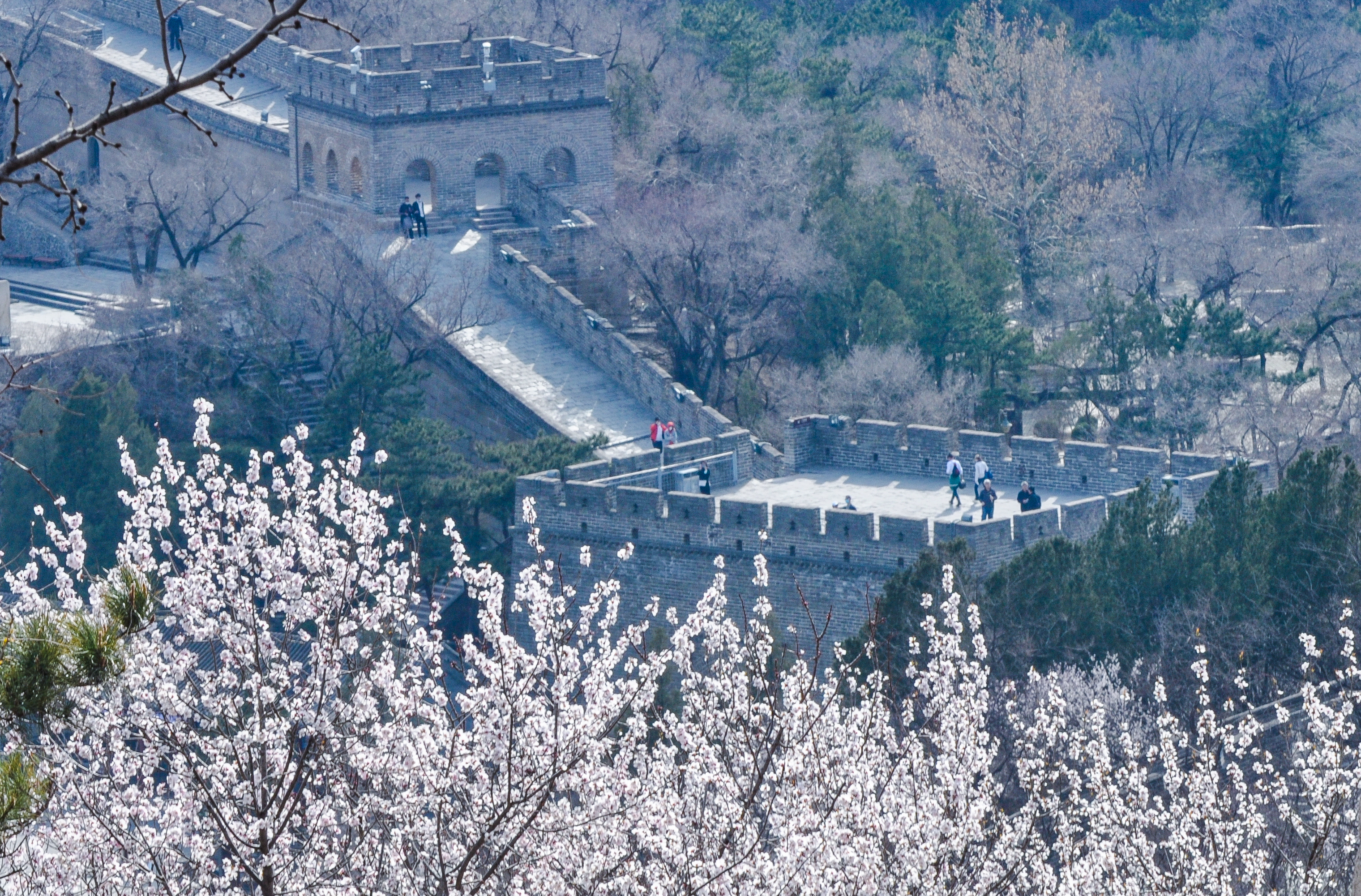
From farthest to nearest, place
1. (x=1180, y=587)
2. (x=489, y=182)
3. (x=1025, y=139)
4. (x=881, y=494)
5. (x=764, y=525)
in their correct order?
(x=1025, y=139)
(x=489, y=182)
(x=881, y=494)
(x=764, y=525)
(x=1180, y=587)

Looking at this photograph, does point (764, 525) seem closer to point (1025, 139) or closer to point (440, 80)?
point (440, 80)

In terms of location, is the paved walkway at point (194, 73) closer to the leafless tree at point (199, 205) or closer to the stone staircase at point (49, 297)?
the leafless tree at point (199, 205)

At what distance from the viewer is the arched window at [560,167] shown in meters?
39.1

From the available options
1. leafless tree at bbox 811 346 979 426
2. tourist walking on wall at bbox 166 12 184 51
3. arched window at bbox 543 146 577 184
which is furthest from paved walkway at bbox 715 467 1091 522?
tourist walking on wall at bbox 166 12 184 51

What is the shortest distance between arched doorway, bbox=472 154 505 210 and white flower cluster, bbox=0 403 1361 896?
2535 cm

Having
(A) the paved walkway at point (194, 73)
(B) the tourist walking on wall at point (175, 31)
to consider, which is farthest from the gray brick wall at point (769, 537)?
(B) the tourist walking on wall at point (175, 31)

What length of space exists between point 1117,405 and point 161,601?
2492cm

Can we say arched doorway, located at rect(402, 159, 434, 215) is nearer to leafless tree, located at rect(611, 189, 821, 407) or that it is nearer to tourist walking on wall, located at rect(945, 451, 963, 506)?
leafless tree, located at rect(611, 189, 821, 407)

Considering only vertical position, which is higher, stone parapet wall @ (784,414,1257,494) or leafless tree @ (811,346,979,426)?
leafless tree @ (811,346,979,426)

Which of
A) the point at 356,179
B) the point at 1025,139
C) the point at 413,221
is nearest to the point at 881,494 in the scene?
the point at 413,221

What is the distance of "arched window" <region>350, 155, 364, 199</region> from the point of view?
3844 centimetres

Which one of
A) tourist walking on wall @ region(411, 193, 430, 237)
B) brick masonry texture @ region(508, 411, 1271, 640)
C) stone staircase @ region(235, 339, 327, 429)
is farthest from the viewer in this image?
tourist walking on wall @ region(411, 193, 430, 237)

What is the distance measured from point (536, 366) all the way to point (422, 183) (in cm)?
671

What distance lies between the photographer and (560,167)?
3944 centimetres
